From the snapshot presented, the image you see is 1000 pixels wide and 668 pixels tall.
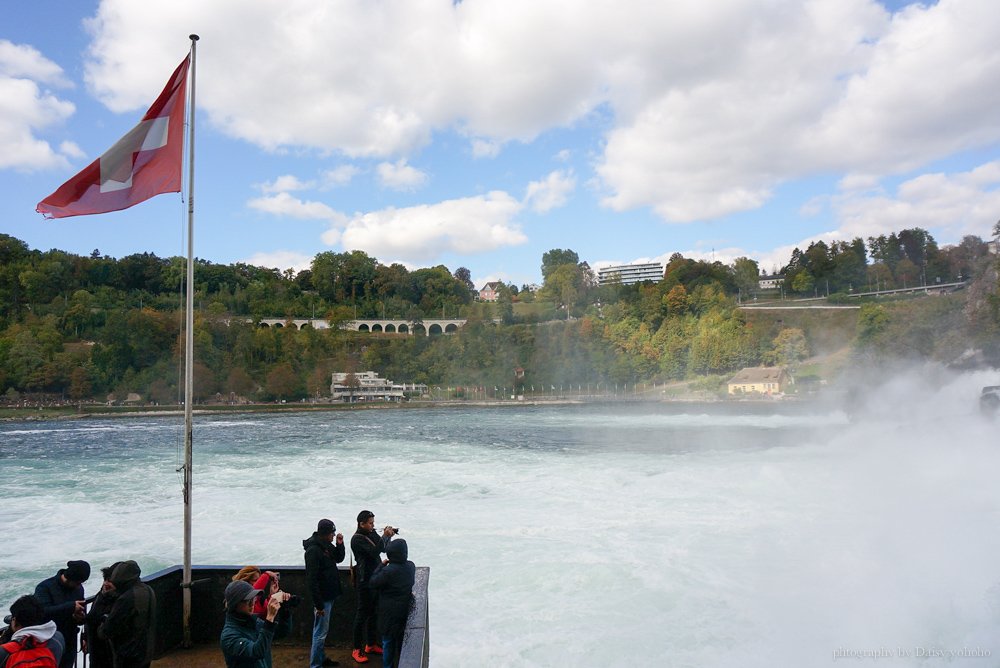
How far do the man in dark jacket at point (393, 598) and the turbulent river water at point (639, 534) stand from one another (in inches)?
127

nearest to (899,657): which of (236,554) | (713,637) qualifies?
(713,637)

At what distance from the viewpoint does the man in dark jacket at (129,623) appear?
4289 mm

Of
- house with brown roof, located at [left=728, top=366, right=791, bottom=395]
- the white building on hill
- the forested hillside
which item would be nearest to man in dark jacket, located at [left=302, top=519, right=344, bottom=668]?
the forested hillside

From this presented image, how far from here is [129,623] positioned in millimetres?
4332

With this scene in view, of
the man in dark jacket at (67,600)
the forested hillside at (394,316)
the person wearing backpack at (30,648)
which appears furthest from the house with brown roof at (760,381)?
the person wearing backpack at (30,648)

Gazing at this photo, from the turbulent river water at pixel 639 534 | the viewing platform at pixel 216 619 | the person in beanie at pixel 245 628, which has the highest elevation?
the person in beanie at pixel 245 628

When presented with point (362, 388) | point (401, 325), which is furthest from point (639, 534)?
point (401, 325)

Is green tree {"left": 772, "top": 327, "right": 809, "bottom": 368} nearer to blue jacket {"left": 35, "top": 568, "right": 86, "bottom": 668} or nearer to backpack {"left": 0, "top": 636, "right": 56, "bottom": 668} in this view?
blue jacket {"left": 35, "top": 568, "right": 86, "bottom": 668}

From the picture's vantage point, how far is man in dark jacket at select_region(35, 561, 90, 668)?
4.38 meters

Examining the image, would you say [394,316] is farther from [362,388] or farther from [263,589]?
[263,589]

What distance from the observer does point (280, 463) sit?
2897cm

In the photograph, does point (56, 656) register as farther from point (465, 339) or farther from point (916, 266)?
point (916, 266)

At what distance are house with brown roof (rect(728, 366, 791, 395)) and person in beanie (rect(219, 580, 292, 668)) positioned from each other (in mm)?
96199

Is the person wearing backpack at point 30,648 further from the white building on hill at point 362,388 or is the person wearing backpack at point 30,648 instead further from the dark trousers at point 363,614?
the white building on hill at point 362,388
